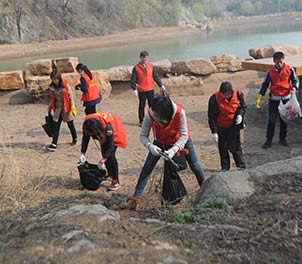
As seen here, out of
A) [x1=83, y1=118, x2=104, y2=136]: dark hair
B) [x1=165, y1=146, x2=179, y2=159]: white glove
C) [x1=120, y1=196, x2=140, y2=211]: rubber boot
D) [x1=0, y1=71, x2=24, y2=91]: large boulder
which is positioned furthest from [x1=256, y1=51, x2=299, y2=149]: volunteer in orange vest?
[x1=0, y1=71, x2=24, y2=91]: large boulder

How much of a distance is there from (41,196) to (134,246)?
2519 mm

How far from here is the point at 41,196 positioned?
16.0 feet

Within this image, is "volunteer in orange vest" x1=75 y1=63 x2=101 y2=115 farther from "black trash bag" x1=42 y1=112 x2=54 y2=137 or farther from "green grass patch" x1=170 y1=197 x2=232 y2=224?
"green grass patch" x1=170 y1=197 x2=232 y2=224

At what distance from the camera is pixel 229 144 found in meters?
5.48

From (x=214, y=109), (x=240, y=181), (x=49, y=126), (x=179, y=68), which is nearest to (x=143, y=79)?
(x=49, y=126)

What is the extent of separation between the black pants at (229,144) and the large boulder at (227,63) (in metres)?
6.24

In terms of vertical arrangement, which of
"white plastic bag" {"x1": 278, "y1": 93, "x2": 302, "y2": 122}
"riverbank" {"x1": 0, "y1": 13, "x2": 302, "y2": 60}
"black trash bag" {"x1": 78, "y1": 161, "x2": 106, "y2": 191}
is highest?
"white plastic bag" {"x1": 278, "y1": 93, "x2": 302, "y2": 122}

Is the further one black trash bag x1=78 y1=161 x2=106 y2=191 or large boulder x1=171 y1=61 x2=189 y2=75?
large boulder x1=171 y1=61 x2=189 y2=75

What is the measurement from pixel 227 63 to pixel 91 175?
286 inches

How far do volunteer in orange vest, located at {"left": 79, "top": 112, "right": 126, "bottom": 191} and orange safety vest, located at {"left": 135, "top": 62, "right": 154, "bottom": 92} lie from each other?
3191mm

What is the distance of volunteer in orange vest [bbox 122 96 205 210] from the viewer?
404cm

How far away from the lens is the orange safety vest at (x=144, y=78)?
26.6 ft

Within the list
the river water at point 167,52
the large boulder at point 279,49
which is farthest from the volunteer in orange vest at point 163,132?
the river water at point 167,52

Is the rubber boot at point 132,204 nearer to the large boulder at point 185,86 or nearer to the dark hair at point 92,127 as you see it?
the dark hair at point 92,127
